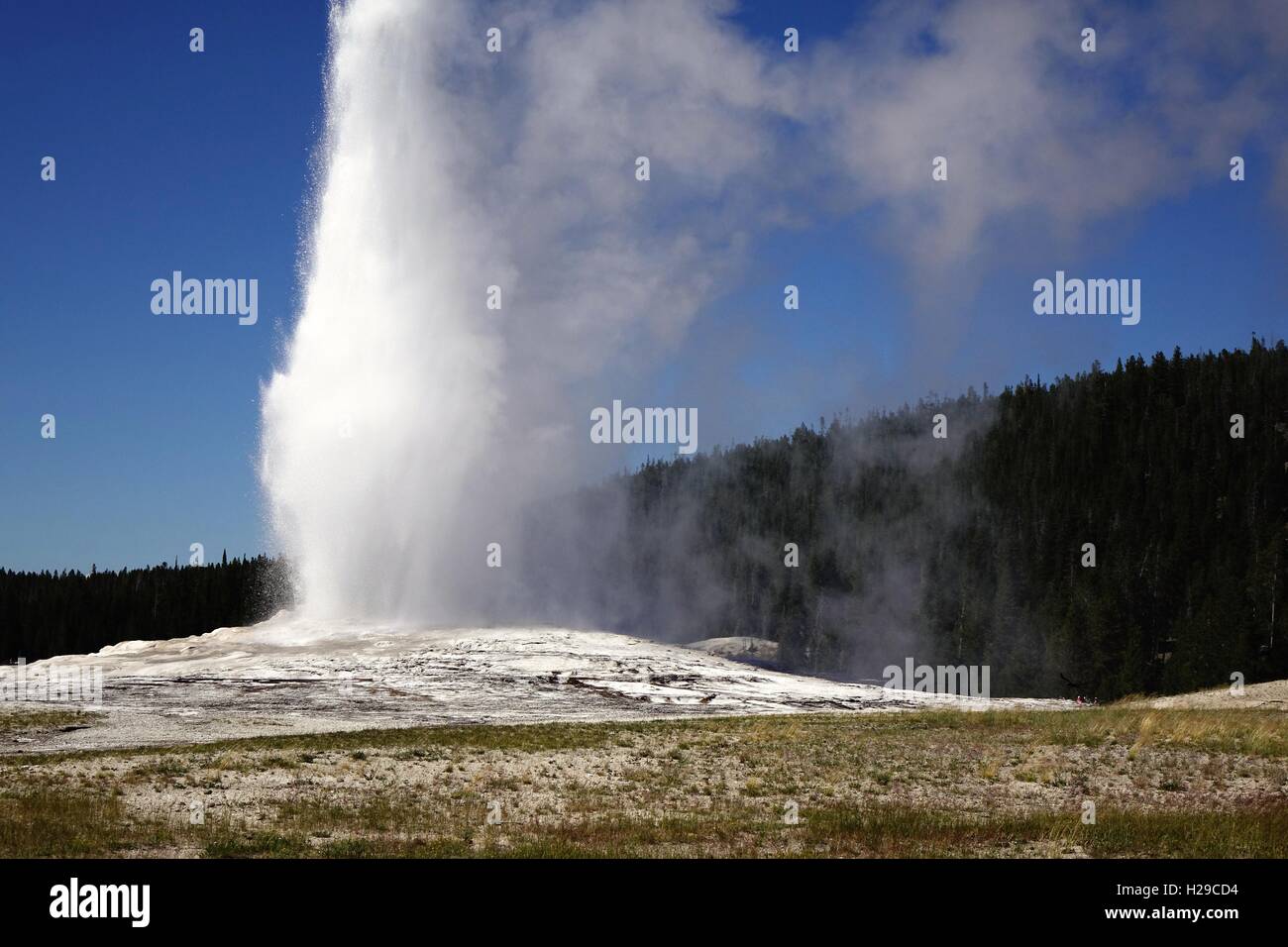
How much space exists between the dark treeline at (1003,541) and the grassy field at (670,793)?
4694cm

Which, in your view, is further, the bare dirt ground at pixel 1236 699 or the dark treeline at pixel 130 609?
the dark treeline at pixel 130 609

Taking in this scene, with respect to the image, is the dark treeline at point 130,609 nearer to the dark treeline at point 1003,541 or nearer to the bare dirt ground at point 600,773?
the dark treeline at point 1003,541

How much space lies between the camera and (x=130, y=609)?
108250 millimetres

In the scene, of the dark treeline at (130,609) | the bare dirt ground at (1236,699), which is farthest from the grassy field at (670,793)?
the dark treeline at (130,609)

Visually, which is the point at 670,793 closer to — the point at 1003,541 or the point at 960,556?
the point at 1003,541

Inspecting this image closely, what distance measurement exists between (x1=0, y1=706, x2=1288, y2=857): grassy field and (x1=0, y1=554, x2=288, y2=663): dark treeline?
3119 inches

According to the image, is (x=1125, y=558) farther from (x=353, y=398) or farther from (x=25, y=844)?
(x=25, y=844)

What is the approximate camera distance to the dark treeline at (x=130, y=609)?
106 m

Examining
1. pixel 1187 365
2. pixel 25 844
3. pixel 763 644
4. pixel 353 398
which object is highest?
pixel 1187 365

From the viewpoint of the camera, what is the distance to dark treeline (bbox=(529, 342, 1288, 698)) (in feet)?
252

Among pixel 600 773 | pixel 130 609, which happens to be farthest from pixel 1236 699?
pixel 130 609
